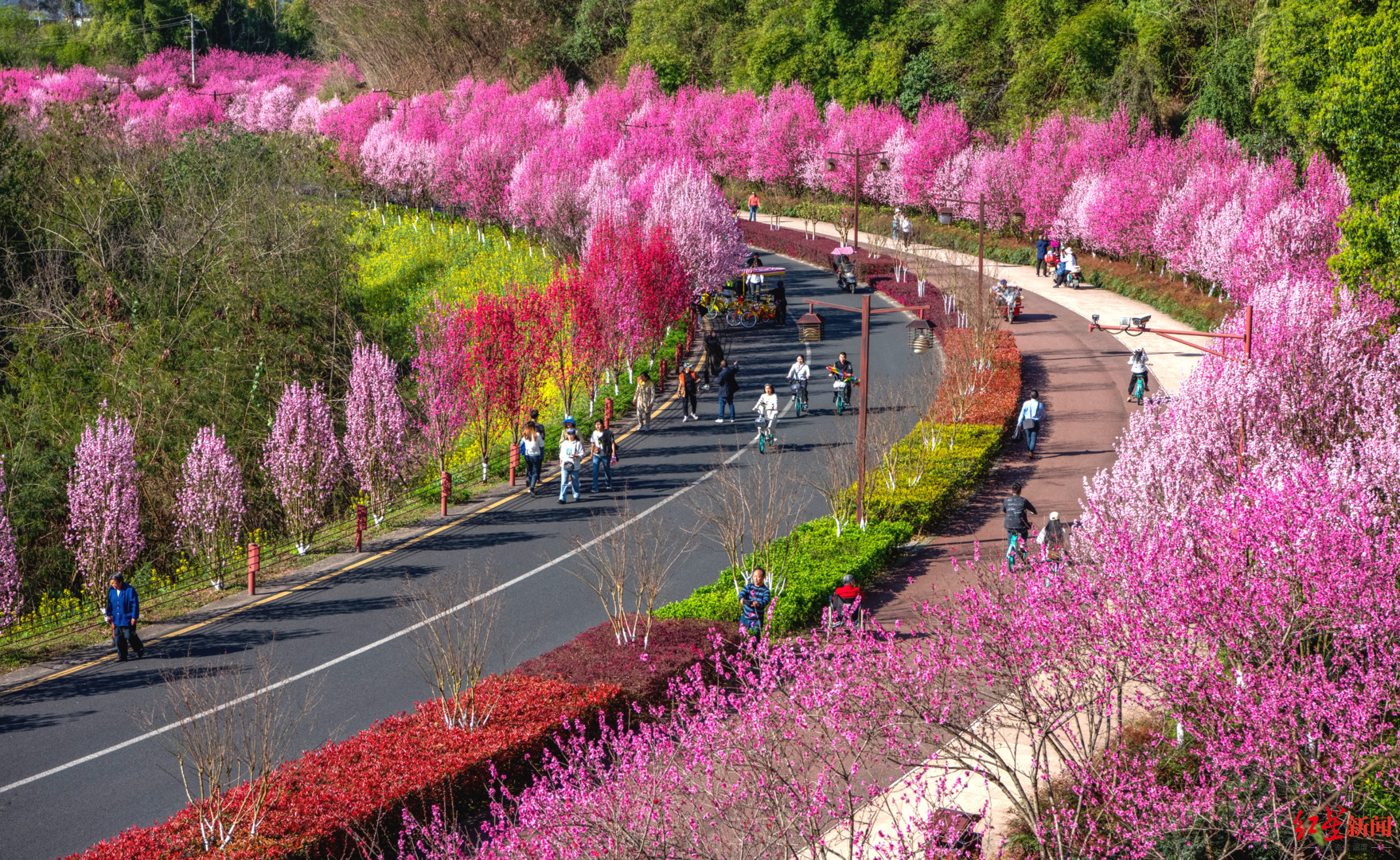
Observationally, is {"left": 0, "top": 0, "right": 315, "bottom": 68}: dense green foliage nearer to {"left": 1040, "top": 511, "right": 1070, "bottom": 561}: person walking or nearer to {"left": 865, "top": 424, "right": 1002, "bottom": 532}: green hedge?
{"left": 865, "top": 424, "right": 1002, "bottom": 532}: green hedge

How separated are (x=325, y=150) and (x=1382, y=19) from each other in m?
58.7

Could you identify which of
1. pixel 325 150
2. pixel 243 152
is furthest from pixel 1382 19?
pixel 325 150

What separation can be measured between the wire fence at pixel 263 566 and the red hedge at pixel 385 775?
781 centimetres

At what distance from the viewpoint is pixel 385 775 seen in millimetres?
12953

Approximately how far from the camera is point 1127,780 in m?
10.8

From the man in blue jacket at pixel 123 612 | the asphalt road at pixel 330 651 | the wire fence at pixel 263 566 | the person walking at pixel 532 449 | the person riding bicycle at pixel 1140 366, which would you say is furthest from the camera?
the person riding bicycle at pixel 1140 366

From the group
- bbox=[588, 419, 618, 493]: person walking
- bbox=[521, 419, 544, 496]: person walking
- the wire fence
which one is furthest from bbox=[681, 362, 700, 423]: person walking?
bbox=[521, 419, 544, 496]: person walking

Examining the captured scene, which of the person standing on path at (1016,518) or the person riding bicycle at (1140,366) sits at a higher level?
the person riding bicycle at (1140,366)

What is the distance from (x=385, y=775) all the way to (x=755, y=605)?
5.89 m

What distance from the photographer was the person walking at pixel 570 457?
2461 centimetres

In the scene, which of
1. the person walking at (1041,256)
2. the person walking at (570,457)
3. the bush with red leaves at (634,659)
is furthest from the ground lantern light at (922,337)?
the person walking at (1041,256)

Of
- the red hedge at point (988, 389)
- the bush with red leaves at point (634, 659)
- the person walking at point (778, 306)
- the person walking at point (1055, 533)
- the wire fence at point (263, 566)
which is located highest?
the person walking at point (778, 306)

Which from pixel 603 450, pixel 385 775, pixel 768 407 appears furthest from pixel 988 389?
pixel 385 775

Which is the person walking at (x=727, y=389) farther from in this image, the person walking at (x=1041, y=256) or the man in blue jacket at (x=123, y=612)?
the person walking at (x=1041, y=256)
